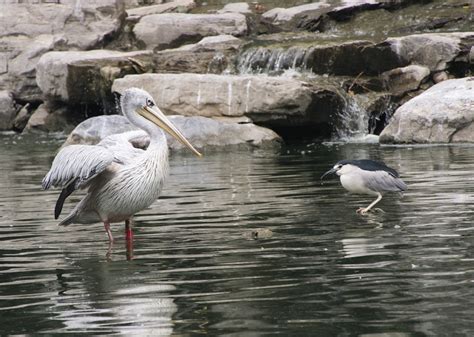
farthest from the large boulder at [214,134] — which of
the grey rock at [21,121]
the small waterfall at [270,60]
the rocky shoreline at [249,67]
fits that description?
the grey rock at [21,121]

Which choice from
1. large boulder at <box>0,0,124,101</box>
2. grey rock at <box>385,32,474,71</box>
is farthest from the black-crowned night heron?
large boulder at <box>0,0,124,101</box>

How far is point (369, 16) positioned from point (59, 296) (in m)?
18.9

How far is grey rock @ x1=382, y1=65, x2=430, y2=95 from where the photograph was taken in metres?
20.0

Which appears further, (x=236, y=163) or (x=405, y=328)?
(x=236, y=163)

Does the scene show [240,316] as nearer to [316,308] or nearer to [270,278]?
[316,308]

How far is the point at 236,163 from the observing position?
1656 cm

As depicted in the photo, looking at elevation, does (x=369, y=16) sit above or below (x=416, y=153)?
above

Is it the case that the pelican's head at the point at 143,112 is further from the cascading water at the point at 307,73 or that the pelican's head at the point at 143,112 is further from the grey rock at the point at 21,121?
the grey rock at the point at 21,121

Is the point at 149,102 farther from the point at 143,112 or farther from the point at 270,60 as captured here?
the point at 270,60

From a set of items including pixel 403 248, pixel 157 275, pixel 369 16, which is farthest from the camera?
pixel 369 16

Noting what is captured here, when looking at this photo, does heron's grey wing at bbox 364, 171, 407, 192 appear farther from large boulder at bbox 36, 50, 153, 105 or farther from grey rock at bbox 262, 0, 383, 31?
grey rock at bbox 262, 0, 383, 31

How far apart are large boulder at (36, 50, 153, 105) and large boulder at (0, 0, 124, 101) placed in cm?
168

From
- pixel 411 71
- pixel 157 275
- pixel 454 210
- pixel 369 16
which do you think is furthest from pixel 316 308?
pixel 369 16

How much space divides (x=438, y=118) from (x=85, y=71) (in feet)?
27.9
